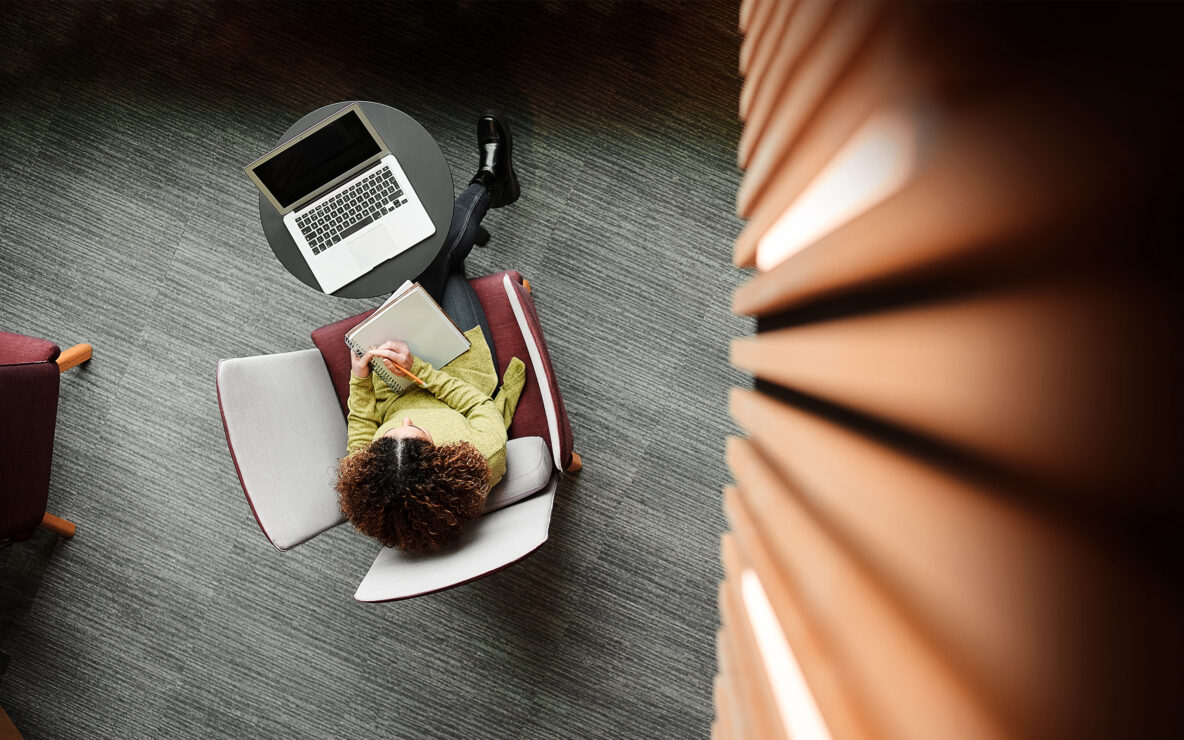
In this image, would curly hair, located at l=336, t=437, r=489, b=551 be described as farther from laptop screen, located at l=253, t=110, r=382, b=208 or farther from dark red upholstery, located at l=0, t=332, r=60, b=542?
dark red upholstery, located at l=0, t=332, r=60, b=542

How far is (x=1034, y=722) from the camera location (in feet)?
1.15

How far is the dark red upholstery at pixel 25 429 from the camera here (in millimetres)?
1536

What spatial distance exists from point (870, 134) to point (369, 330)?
4.08 ft

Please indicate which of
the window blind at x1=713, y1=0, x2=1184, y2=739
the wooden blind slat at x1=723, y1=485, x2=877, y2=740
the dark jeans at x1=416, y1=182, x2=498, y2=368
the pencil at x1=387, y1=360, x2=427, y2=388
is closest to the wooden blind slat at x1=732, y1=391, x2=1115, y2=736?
the window blind at x1=713, y1=0, x2=1184, y2=739

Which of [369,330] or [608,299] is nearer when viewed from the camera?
[369,330]

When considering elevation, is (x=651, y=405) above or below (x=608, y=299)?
below

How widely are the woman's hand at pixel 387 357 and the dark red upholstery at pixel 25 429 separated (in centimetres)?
85

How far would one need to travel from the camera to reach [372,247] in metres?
1.59

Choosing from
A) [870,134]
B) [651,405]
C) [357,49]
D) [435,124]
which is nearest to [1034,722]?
[870,134]

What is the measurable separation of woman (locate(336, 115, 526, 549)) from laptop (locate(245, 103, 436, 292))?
0.49 ft

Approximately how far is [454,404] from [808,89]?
108 cm

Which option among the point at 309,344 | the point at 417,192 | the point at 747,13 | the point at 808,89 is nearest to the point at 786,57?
the point at 808,89

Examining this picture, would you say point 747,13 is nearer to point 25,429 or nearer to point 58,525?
point 25,429

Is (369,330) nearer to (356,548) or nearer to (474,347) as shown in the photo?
(474,347)
